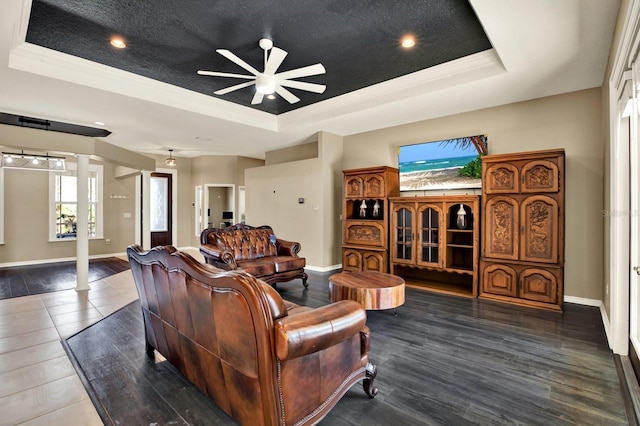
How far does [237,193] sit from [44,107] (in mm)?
5236

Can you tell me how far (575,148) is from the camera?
4.11 meters

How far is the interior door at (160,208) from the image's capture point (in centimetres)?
918

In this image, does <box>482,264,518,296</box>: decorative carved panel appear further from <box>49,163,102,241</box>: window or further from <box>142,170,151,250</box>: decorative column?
<box>49,163,102,241</box>: window

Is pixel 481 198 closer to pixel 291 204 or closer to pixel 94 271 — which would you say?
pixel 291 204

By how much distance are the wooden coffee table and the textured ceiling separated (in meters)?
2.64

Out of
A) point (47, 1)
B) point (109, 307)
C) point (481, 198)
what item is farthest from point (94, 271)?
point (481, 198)

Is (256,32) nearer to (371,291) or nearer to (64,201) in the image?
(371,291)

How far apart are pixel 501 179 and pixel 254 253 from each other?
12.6 ft

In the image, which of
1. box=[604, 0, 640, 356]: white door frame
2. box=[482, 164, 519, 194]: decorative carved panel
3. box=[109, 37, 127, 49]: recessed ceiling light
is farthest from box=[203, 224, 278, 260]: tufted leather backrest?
box=[604, 0, 640, 356]: white door frame

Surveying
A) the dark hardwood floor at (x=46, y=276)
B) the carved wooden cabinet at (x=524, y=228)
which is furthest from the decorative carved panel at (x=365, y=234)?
the dark hardwood floor at (x=46, y=276)

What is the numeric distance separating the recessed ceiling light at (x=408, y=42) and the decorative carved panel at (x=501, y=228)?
2.36m

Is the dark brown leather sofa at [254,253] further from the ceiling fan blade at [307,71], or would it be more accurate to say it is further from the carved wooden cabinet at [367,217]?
the ceiling fan blade at [307,71]

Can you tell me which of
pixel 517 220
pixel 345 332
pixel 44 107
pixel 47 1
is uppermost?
pixel 47 1

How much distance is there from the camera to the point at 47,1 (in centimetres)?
268
